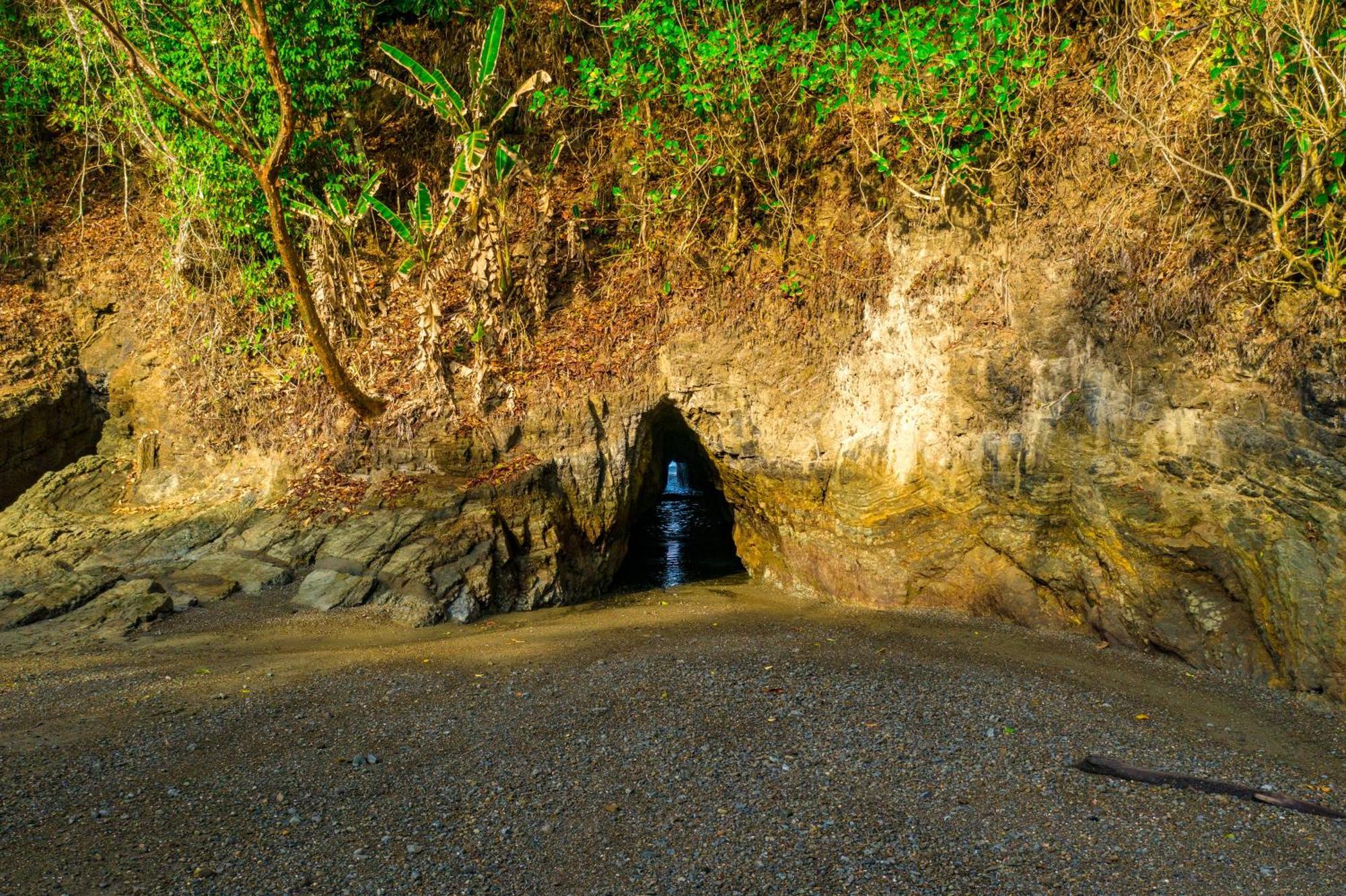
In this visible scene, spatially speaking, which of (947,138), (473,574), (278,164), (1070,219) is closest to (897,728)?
(473,574)

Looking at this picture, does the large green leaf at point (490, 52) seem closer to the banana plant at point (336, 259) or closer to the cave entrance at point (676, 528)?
the banana plant at point (336, 259)

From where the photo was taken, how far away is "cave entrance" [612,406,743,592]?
417 inches

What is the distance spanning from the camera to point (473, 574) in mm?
8344

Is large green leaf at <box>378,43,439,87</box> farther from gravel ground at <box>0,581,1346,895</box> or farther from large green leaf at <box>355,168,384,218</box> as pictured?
gravel ground at <box>0,581,1346,895</box>

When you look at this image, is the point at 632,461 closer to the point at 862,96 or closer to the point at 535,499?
the point at 535,499

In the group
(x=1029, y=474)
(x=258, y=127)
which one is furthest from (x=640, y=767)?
(x=258, y=127)

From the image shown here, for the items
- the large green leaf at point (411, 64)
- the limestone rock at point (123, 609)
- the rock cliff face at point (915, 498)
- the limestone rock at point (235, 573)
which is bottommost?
the limestone rock at point (123, 609)

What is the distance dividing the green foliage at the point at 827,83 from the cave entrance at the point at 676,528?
10.9 ft

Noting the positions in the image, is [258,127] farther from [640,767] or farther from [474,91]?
[640,767]

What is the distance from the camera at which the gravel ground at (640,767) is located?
3.88 meters

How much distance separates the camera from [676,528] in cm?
1463

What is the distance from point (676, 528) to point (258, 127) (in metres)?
8.76

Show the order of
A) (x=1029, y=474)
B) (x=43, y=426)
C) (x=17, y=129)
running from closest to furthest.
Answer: (x=1029, y=474), (x=43, y=426), (x=17, y=129)

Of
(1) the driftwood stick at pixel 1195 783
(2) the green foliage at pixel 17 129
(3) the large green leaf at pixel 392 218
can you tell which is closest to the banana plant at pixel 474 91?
(3) the large green leaf at pixel 392 218
